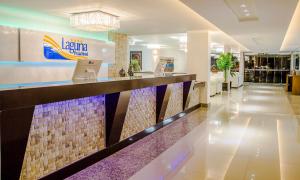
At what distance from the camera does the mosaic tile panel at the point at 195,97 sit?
901 cm

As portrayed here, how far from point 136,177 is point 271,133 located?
3.93m

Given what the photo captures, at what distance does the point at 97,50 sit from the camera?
→ 350 inches

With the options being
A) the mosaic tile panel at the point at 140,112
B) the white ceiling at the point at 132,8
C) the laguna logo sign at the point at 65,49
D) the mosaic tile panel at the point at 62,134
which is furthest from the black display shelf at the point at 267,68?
the mosaic tile panel at the point at 62,134

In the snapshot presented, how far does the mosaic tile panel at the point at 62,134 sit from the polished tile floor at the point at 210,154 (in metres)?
0.32

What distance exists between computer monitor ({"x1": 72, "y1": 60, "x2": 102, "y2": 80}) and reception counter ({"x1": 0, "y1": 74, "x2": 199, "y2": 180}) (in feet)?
1.70

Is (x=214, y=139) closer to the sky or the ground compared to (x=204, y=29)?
closer to the ground

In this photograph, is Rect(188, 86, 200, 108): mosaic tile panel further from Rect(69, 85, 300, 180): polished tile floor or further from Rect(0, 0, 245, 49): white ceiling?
Rect(0, 0, 245, 49): white ceiling

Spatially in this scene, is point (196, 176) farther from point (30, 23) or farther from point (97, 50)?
point (97, 50)

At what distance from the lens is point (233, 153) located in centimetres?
478

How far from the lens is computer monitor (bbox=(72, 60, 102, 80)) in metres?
4.44

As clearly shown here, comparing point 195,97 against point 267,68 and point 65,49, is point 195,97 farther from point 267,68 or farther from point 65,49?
point 267,68

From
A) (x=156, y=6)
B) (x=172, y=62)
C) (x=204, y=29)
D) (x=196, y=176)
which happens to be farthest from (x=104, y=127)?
(x=172, y=62)

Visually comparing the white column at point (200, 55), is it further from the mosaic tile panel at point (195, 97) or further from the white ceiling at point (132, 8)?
the white ceiling at point (132, 8)

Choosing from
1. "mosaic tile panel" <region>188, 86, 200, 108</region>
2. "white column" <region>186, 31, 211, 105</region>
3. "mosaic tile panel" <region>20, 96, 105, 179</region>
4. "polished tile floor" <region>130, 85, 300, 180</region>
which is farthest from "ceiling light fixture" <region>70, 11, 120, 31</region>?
"white column" <region>186, 31, 211, 105</region>
